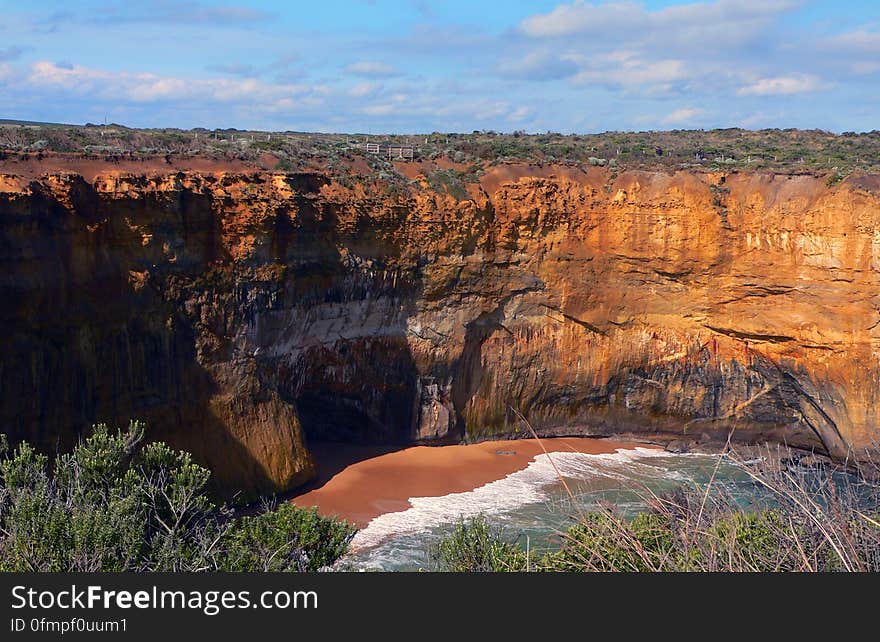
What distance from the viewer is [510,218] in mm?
30891

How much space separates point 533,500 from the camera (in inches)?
1043

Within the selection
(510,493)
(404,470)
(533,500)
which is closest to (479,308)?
(404,470)

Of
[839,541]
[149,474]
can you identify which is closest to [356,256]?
[149,474]

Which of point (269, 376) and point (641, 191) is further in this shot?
point (641, 191)

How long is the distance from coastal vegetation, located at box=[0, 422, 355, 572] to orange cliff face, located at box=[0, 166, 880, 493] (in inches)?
262

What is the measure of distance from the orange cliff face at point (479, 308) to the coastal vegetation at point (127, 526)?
21.9 feet

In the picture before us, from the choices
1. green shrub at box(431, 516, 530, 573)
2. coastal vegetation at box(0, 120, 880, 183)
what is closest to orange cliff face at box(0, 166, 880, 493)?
coastal vegetation at box(0, 120, 880, 183)

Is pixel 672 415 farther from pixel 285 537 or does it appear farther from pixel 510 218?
pixel 285 537

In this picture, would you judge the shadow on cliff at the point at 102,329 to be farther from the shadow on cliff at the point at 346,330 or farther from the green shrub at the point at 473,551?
the green shrub at the point at 473,551

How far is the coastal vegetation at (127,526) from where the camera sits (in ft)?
39.9

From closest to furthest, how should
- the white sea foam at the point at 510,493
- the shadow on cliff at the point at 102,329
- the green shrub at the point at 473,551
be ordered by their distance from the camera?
the green shrub at the point at 473,551
the shadow on cliff at the point at 102,329
the white sea foam at the point at 510,493

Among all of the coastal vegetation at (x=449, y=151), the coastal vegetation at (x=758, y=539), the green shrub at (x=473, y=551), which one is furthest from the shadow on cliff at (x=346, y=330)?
the coastal vegetation at (x=758, y=539)

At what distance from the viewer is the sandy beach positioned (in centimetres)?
2588

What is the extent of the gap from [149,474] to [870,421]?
22.0 metres
